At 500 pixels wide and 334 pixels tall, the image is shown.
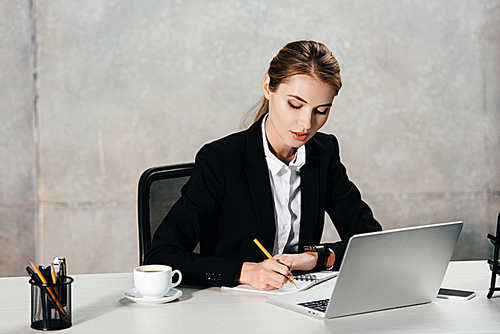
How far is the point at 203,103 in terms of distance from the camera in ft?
9.63

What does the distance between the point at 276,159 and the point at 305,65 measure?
312 millimetres

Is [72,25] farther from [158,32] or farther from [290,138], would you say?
[290,138]

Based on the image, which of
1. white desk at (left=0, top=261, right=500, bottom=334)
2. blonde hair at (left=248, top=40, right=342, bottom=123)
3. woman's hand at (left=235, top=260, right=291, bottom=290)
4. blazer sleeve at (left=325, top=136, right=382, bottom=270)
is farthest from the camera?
blazer sleeve at (left=325, top=136, right=382, bottom=270)

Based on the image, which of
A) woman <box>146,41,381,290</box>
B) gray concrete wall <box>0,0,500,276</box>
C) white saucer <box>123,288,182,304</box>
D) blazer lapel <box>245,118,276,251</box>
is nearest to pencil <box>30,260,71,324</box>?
white saucer <box>123,288,182,304</box>

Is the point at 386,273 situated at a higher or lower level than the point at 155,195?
lower

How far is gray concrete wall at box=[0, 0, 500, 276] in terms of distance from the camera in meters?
2.82

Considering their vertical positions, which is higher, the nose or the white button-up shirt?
the nose

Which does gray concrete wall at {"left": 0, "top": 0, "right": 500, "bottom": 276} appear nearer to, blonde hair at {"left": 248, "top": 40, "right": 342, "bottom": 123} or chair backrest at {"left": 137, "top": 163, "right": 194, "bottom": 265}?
chair backrest at {"left": 137, "top": 163, "right": 194, "bottom": 265}

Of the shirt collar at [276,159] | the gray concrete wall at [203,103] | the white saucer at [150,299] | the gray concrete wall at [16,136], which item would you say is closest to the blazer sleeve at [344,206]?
the shirt collar at [276,159]

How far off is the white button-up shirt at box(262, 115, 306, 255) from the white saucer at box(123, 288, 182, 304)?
1.65ft

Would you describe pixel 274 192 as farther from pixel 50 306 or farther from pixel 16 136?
pixel 16 136

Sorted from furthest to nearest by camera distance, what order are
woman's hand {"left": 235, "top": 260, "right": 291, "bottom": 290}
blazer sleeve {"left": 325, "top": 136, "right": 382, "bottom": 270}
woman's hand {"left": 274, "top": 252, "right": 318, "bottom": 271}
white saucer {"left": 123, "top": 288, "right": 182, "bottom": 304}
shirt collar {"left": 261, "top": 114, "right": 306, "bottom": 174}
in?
blazer sleeve {"left": 325, "top": 136, "right": 382, "bottom": 270} < shirt collar {"left": 261, "top": 114, "right": 306, "bottom": 174} < woman's hand {"left": 274, "top": 252, "right": 318, "bottom": 271} < woman's hand {"left": 235, "top": 260, "right": 291, "bottom": 290} < white saucer {"left": 123, "top": 288, "right": 182, "bottom": 304}

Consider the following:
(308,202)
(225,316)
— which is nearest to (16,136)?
(308,202)

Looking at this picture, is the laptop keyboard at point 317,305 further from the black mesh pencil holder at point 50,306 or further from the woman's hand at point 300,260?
the black mesh pencil holder at point 50,306
